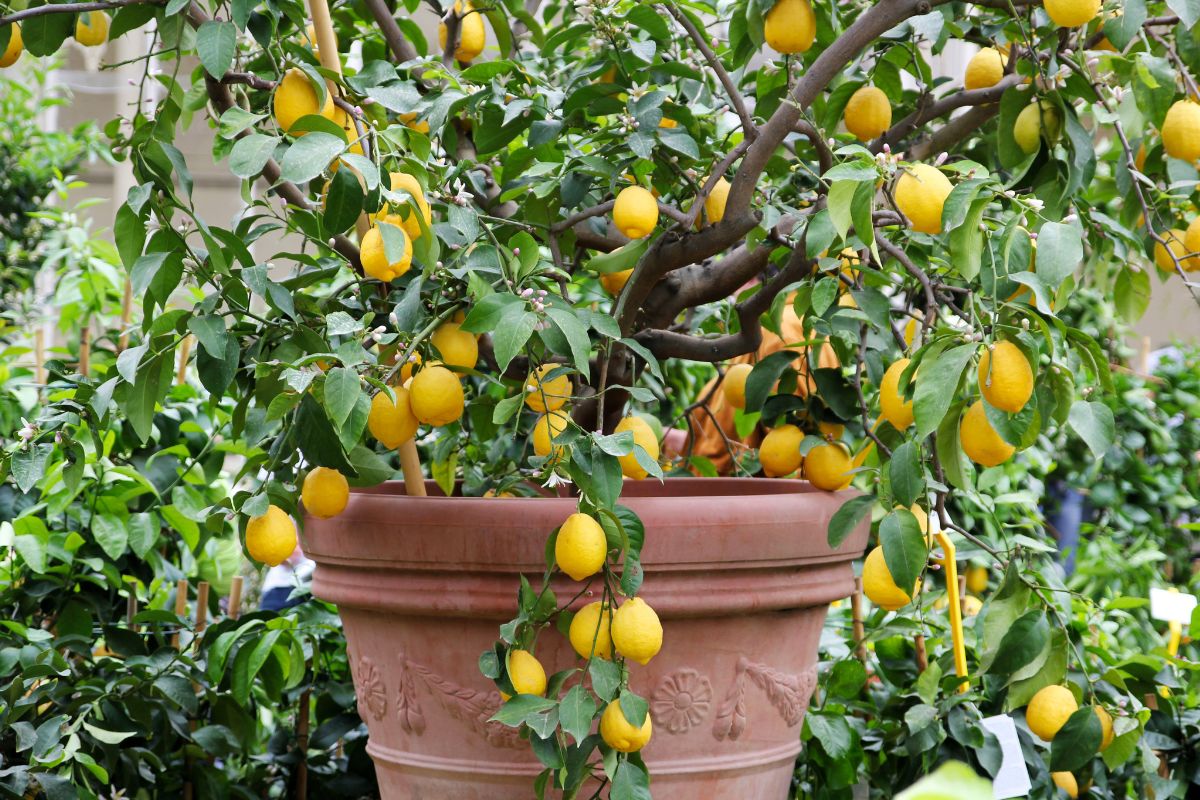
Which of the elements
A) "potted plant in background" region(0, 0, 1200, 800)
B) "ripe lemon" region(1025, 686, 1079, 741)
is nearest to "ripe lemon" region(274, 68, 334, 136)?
"potted plant in background" region(0, 0, 1200, 800)

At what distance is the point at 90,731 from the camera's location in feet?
3.93

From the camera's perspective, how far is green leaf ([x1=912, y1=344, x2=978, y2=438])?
0.77m

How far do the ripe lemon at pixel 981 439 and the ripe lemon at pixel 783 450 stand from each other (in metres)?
0.29

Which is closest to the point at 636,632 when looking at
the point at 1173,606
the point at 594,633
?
the point at 594,633

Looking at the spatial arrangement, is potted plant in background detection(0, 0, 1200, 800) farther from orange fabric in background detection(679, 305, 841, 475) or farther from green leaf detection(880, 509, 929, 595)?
orange fabric in background detection(679, 305, 841, 475)

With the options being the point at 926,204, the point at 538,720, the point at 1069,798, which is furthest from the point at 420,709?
the point at 1069,798

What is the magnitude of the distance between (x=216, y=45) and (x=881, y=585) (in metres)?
0.67

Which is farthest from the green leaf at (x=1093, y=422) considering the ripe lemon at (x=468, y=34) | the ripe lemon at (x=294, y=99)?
the ripe lemon at (x=468, y=34)

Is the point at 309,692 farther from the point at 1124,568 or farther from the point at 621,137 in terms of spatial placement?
the point at 1124,568

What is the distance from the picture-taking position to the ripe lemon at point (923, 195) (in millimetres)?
826

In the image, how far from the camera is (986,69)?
120 cm

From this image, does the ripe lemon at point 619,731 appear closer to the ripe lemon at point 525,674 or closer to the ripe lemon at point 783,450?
the ripe lemon at point 525,674

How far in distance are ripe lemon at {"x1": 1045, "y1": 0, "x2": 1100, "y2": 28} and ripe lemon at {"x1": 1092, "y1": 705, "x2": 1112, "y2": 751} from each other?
2.15 feet

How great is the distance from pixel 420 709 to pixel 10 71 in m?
4.28
